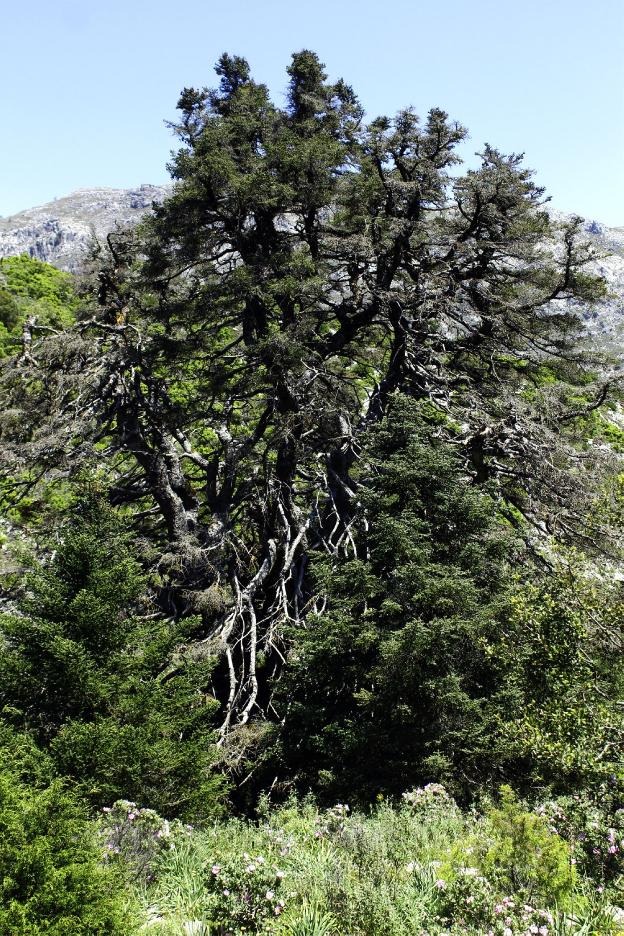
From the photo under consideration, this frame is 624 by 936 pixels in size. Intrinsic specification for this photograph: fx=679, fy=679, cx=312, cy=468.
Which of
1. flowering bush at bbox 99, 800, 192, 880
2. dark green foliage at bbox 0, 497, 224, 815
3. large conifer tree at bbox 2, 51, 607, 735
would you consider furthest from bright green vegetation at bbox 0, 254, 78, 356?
flowering bush at bbox 99, 800, 192, 880

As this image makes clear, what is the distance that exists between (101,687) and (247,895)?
8.50 feet

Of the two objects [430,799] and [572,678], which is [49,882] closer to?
[430,799]

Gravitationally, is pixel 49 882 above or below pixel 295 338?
below

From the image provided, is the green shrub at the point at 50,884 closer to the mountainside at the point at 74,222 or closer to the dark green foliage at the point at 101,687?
the dark green foliage at the point at 101,687

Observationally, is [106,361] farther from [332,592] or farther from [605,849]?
[605,849]

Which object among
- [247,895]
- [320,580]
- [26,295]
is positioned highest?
[26,295]

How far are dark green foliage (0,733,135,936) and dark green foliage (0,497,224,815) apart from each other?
200 centimetres

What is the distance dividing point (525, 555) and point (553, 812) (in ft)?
15.2

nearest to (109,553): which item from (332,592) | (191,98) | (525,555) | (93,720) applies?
(93,720)

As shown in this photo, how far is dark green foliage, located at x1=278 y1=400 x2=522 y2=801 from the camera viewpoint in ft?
23.8

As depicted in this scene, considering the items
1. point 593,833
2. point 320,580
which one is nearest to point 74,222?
point 320,580

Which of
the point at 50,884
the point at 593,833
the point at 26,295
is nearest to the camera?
the point at 50,884

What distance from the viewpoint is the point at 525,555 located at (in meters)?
9.94

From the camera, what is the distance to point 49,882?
3.65 meters
